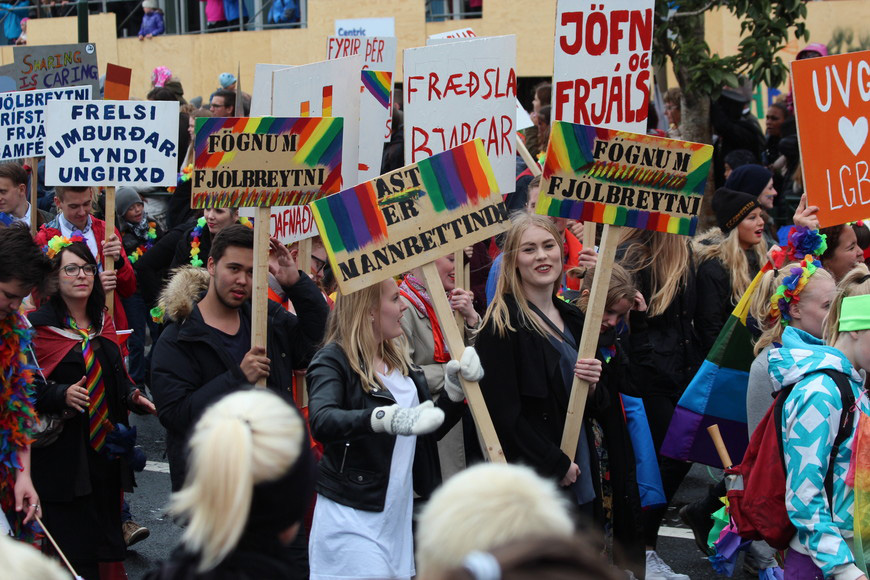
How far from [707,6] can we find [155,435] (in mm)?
6544

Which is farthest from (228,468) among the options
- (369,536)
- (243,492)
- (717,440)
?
(717,440)

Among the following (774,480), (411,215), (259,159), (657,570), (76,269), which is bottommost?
(657,570)

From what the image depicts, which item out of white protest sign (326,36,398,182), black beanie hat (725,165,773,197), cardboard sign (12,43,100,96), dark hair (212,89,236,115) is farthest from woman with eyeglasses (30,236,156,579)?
dark hair (212,89,236,115)

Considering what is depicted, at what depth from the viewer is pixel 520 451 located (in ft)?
15.0

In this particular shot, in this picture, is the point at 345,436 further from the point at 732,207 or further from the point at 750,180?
the point at 750,180

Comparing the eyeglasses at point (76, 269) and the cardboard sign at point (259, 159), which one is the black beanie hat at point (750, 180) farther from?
the eyeglasses at point (76, 269)

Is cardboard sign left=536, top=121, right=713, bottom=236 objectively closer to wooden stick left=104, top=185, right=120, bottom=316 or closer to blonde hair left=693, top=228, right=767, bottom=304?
blonde hair left=693, top=228, right=767, bottom=304

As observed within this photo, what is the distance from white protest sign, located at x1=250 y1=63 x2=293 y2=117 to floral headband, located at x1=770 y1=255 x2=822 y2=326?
3825 mm

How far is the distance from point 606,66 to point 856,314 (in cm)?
227

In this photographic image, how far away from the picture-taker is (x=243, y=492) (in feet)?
7.94

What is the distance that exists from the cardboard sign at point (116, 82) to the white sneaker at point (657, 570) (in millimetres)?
5362

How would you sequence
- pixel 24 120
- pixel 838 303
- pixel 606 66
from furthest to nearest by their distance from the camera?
pixel 24 120
pixel 606 66
pixel 838 303

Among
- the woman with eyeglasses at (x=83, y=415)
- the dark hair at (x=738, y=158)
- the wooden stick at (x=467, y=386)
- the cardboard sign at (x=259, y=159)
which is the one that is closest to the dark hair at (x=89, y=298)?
the woman with eyeglasses at (x=83, y=415)

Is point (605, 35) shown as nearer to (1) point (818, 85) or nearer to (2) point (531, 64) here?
(1) point (818, 85)
